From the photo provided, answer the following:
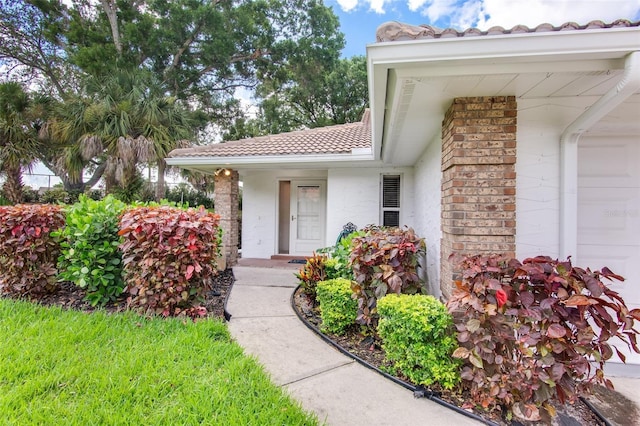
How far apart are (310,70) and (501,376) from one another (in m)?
18.2

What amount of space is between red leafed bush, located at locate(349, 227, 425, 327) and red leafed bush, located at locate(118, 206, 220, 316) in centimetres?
204

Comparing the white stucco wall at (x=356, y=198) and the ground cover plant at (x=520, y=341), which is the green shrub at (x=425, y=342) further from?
the white stucco wall at (x=356, y=198)

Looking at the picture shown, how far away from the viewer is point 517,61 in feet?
7.54

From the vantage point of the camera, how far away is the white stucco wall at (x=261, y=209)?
8953 millimetres

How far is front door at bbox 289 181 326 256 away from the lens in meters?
9.06

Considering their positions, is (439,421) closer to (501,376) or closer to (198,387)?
(501,376)

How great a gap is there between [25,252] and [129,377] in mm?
3308

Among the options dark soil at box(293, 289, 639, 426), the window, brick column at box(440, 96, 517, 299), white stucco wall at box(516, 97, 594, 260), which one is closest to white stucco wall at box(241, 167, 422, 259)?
the window

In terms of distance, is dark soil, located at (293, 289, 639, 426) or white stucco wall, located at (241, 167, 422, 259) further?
white stucco wall, located at (241, 167, 422, 259)

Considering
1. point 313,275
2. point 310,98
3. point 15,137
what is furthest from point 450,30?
point 310,98

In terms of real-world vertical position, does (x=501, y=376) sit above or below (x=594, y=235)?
below

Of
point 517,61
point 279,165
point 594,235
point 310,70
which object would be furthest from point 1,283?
point 310,70

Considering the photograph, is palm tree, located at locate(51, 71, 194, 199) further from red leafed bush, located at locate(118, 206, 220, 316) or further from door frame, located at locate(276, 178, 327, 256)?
red leafed bush, located at locate(118, 206, 220, 316)

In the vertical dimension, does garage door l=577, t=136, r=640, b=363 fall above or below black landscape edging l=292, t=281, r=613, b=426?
above
